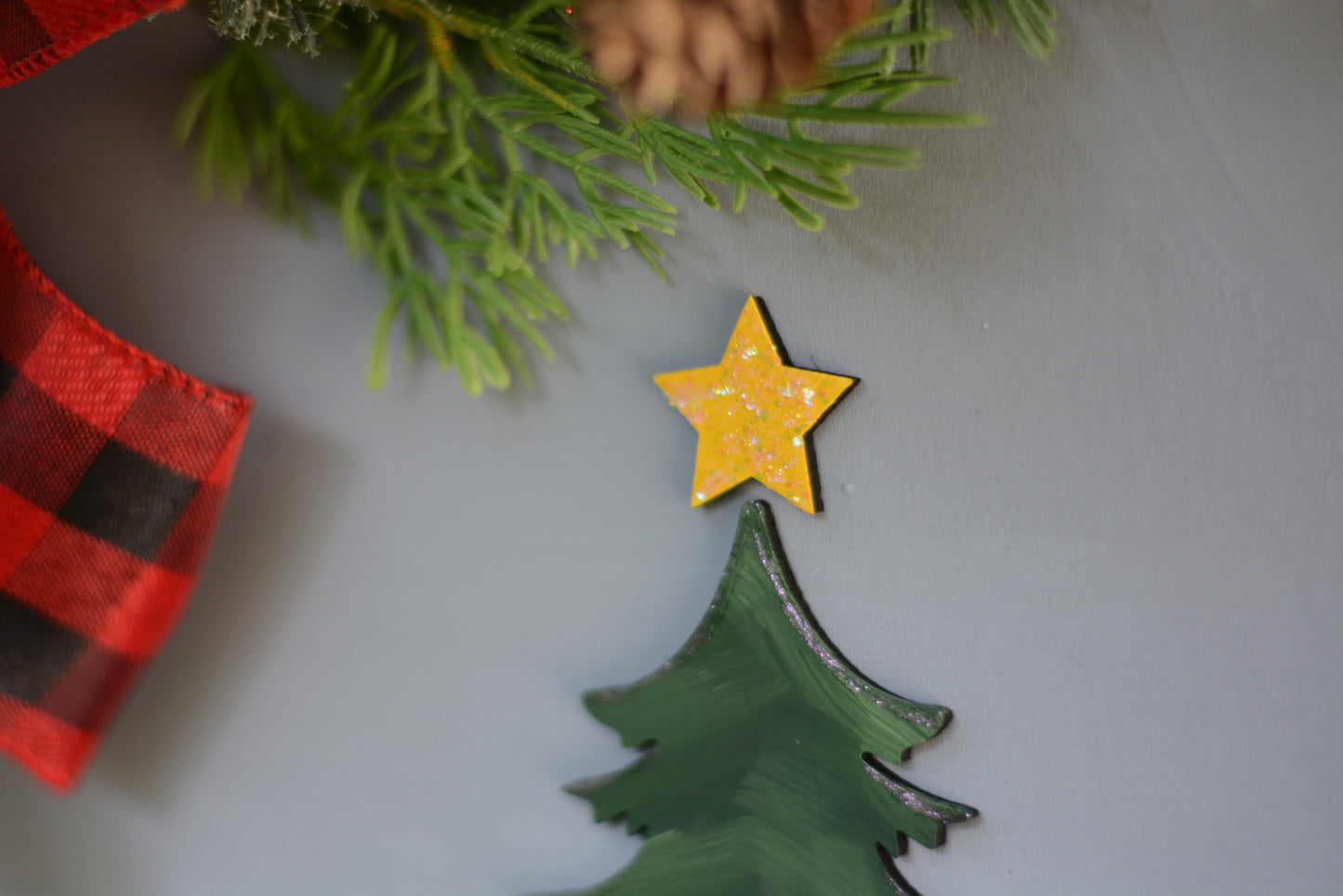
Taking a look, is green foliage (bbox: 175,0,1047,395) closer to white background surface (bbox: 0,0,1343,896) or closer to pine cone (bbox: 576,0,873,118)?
white background surface (bbox: 0,0,1343,896)

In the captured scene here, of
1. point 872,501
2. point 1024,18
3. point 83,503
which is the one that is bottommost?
point 83,503

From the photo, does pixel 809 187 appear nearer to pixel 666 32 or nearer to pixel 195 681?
pixel 666 32

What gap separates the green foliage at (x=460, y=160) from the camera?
1.64ft

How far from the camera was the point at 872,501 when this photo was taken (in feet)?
1.72

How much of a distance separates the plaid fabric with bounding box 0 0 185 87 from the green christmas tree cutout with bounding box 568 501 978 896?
40 centimetres

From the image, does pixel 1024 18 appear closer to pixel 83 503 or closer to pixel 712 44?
pixel 712 44

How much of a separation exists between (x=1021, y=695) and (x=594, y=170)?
390 millimetres

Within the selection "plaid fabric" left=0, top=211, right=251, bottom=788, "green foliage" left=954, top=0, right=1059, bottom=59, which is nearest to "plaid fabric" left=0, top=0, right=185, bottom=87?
"plaid fabric" left=0, top=211, right=251, bottom=788

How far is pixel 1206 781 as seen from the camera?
1.52 ft

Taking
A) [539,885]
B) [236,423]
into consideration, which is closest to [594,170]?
[236,423]

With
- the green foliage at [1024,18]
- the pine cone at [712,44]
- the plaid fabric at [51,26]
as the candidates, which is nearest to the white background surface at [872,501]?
the green foliage at [1024,18]

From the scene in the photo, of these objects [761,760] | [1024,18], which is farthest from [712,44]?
[761,760]

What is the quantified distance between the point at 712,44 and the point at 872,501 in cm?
35

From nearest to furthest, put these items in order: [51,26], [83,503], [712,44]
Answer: [712,44]
[51,26]
[83,503]
